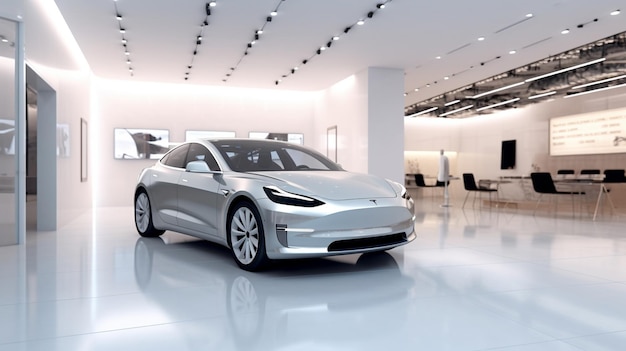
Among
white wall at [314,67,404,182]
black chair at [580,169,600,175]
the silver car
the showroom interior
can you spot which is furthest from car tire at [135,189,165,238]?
black chair at [580,169,600,175]

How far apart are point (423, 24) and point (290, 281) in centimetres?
555

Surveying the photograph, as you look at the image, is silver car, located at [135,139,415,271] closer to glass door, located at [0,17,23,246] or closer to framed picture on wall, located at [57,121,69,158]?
glass door, located at [0,17,23,246]

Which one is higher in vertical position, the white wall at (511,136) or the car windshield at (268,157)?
the white wall at (511,136)

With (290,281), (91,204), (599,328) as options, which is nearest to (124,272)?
(290,281)

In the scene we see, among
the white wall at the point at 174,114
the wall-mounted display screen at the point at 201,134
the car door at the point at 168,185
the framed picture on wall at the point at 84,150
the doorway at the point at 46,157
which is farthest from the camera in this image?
the wall-mounted display screen at the point at 201,134

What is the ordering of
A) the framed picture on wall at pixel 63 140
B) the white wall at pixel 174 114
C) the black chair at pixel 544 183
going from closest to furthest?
1. the framed picture on wall at pixel 63 140
2. the black chair at pixel 544 183
3. the white wall at pixel 174 114

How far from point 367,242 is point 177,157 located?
2.48 metres

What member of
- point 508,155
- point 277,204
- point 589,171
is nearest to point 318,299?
point 277,204

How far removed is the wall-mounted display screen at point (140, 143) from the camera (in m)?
12.1

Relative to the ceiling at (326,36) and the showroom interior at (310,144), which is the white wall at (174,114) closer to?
the showroom interior at (310,144)

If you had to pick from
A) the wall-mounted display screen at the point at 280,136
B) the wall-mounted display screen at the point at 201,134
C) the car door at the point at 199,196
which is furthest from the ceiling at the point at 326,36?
the car door at the point at 199,196

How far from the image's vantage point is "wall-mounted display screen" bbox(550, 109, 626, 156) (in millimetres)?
13156

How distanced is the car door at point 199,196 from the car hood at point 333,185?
533 millimetres

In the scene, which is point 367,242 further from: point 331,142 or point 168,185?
point 331,142
